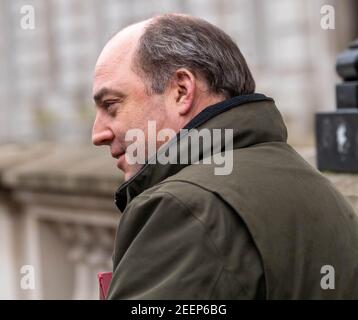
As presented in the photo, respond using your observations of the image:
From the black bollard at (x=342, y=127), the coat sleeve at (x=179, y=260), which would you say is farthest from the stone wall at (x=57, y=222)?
the coat sleeve at (x=179, y=260)

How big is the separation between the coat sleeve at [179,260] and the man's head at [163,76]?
0.36 meters

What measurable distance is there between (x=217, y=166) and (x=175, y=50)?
1.12 ft

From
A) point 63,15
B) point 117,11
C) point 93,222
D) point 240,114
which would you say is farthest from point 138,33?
point 63,15

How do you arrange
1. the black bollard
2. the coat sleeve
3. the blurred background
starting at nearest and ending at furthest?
1. the coat sleeve
2. the black bollard
3. the blurred background

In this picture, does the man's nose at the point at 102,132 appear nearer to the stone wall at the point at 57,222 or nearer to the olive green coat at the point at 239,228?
the olive green coat at the point at 239,228

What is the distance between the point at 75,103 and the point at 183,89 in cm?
1278

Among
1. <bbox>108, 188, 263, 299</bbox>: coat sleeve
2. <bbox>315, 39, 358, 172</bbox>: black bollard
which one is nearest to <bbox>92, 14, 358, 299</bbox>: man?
<bbox>108, 188, 263, 299</bbox>: coat sleeve

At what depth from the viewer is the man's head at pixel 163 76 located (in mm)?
2076

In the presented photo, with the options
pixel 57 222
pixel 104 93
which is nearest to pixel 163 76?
pixel 104 93

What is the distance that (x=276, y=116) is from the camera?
203cm

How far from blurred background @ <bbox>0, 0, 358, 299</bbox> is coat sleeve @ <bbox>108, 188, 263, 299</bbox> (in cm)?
215

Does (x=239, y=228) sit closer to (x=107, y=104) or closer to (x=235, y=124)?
(x=235, y=124)

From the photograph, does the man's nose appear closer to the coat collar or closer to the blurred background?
the coat collar

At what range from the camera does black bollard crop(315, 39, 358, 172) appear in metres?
3.08
